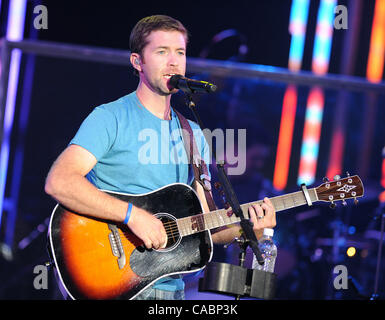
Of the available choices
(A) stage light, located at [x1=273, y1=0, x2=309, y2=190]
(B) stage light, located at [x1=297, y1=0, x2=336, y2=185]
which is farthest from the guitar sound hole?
(B) stage light, located at [x1=297, y1=0, x2=336, y2=185]

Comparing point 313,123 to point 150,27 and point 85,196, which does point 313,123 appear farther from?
point 85,196

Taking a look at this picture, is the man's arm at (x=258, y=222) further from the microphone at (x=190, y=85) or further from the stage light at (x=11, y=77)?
the stage light at (x=11, y=77)

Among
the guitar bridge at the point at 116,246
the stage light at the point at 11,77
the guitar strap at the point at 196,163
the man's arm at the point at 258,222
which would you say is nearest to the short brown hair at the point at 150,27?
the guitar strap at the point at 196,163

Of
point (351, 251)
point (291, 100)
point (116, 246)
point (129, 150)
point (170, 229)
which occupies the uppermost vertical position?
point (291, 100)

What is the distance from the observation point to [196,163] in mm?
3336

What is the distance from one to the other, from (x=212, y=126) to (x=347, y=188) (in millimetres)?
3083

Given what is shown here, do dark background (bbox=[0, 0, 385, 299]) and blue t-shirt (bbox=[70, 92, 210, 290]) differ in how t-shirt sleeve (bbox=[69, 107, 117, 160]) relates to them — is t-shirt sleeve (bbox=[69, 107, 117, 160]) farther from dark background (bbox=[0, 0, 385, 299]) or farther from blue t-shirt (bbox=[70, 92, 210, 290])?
dark background (bbox=[0, 0, 385, 299])

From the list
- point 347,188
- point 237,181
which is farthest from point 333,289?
point 347,188

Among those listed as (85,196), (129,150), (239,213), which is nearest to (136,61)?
(129,150)

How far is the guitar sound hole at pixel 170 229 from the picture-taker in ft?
9.86

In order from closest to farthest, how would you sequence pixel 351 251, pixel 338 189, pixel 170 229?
pixel 170 229 < pixel 338 189 < pixel 351 251

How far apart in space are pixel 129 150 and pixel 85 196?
43 centimetres

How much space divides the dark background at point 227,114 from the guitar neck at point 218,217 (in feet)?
7.24

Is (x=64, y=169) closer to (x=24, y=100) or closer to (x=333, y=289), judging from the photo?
(x=24, y=100)
